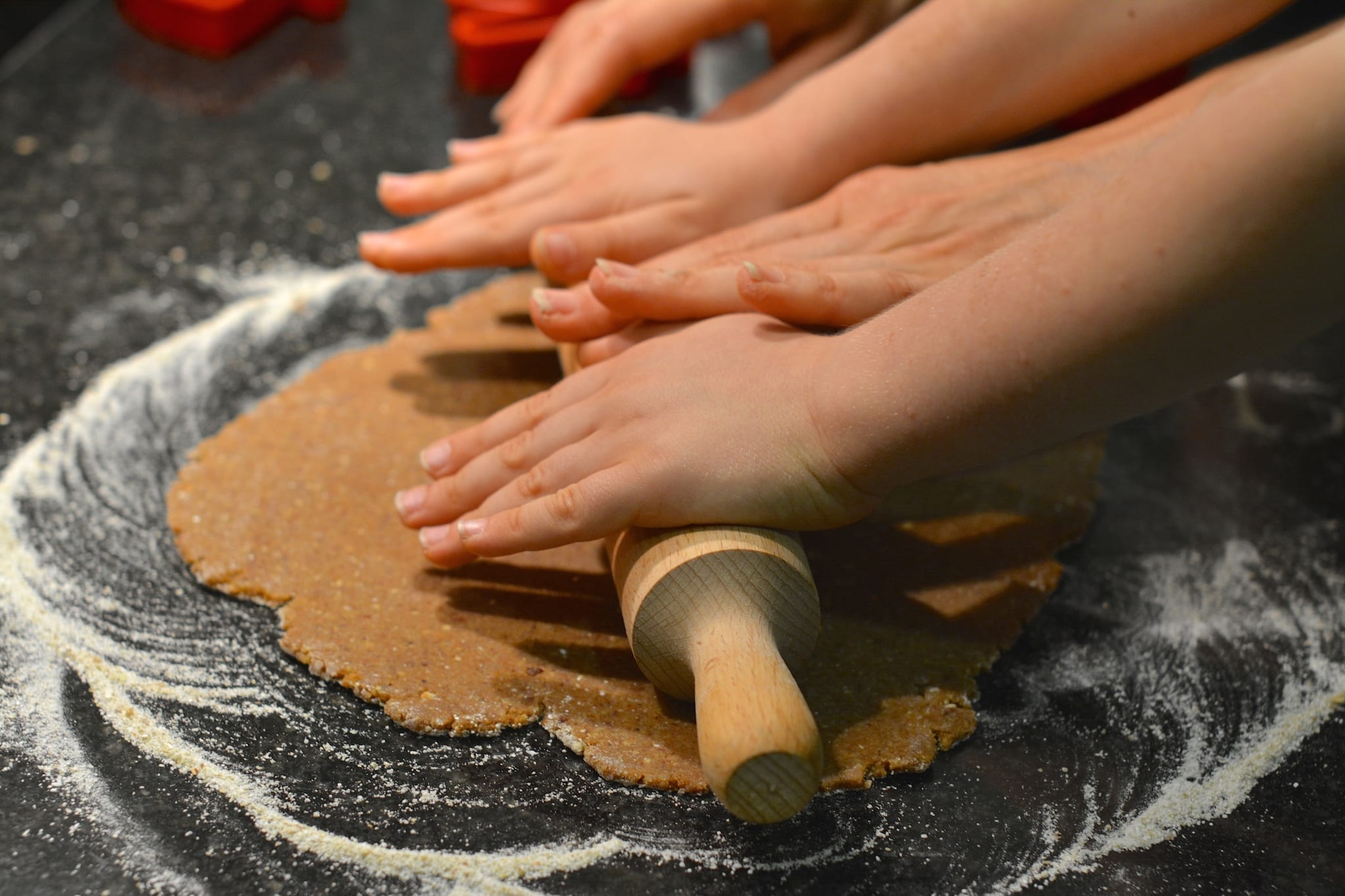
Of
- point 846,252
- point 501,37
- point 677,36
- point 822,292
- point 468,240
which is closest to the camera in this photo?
point 822,292

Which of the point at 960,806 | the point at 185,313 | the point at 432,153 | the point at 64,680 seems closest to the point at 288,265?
the point at 185,313

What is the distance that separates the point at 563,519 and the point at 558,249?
0.36 m

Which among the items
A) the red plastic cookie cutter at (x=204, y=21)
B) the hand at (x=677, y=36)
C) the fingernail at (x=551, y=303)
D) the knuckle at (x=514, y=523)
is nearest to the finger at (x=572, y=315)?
the fingernail at (x=551, y=303)

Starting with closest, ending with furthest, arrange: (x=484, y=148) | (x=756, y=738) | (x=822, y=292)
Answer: (x=756, y=738) → (x=822, y=292) → (x=484, y=148)

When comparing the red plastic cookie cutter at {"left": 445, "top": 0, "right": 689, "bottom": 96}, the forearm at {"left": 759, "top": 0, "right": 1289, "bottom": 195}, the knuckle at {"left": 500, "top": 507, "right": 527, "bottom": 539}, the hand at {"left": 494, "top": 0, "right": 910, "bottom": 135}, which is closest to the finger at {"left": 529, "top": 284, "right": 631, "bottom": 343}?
the knuckle at {"left": 500, "top": 507, "right": 527, "bottom": 539}

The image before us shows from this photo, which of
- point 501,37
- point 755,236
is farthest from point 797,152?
point 501,37

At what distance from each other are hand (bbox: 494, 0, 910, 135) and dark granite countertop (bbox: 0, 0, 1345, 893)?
282 mm

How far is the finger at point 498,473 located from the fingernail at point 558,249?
21 cm

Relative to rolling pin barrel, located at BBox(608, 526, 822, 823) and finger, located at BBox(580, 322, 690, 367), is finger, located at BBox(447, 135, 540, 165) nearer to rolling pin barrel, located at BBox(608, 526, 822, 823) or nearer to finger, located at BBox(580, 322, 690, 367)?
finger, located at BBox(580, 322, 690, 367)

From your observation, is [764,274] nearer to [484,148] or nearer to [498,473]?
[498,473]

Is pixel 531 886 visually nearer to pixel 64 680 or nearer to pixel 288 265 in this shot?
pixel 64 680

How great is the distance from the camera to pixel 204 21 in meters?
1.78

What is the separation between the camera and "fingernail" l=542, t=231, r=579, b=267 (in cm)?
110

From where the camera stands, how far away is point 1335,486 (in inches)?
46.1
